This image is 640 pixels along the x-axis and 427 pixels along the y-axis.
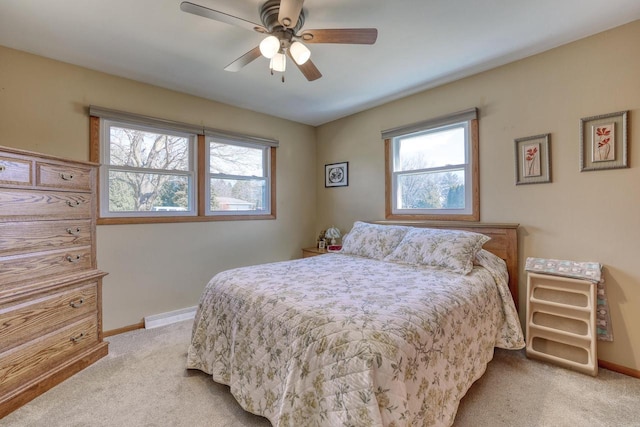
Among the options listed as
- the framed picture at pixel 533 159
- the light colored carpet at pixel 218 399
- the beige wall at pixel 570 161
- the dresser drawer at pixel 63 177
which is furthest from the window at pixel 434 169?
the dresser drawer at pixel 63 177

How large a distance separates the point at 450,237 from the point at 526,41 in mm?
1605

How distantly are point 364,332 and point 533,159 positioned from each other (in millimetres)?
2214

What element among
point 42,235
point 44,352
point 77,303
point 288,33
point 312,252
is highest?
point 288,33

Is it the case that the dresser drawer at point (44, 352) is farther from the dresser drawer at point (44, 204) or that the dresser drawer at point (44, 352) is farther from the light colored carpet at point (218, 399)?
the dresser drawer at point (44, 204)

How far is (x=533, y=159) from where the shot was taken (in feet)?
7.91

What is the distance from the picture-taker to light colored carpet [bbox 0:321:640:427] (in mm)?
1581

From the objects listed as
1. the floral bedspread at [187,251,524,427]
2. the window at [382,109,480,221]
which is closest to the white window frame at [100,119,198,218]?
the floral bedspread at [187,251,524,427]

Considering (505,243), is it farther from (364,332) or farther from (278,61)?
(278,61)

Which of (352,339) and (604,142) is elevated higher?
(604,142)

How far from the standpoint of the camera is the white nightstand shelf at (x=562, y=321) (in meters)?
1.99

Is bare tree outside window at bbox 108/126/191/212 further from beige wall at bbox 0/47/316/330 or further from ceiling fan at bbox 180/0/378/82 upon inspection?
ceiling fan at bbox 180/0/378/82

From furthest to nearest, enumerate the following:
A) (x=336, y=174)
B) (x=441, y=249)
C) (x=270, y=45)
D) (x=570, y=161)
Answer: (x=336, y=174), (x=441, y=249), (x=570, y=161), (x=270, y=45)

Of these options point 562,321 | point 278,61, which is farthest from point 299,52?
point 562,321

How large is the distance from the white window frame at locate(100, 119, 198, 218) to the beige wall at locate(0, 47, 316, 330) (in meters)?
0.13
